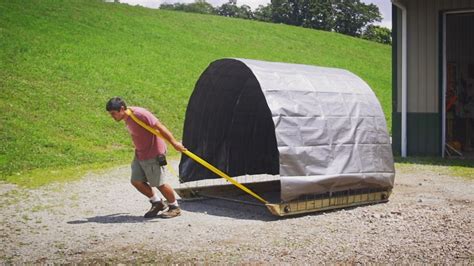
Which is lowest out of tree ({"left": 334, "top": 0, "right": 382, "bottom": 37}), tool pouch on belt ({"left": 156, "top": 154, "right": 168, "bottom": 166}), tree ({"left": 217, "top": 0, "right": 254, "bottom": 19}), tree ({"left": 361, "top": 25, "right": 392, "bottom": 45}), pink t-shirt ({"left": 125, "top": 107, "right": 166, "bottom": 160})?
tool pouch on belt ({"left": 156, "top": 154, "right": 168, "bottom": 166})

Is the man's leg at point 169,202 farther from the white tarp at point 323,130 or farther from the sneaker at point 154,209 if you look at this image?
the white tarp at point 323,130

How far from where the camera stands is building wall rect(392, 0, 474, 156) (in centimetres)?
1673

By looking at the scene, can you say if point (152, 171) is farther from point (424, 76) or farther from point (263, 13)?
point (263, 13)

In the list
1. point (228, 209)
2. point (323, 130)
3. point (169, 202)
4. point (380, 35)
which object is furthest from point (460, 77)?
point (380, 35)

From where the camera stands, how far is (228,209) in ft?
32.7

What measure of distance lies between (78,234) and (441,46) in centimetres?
1189

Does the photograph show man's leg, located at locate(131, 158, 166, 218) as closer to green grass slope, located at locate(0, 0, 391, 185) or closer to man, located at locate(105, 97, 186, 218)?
man, located at locate(105, 97, 186, 218)

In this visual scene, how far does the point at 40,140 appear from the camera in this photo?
678 inches

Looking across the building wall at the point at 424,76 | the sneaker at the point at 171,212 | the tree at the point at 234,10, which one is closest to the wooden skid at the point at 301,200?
the sneaker at the point at 171,212

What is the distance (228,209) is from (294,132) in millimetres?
1808

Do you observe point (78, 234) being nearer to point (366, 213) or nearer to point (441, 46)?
point (366, 213)

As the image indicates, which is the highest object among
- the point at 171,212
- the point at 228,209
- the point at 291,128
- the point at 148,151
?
the point at 291,128

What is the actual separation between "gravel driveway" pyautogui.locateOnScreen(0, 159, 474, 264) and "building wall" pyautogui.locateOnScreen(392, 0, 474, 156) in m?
5.69

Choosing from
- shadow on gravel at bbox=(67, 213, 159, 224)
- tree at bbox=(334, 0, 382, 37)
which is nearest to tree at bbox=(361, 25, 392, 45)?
tree at bbox=(334, 0, 382, 37)
